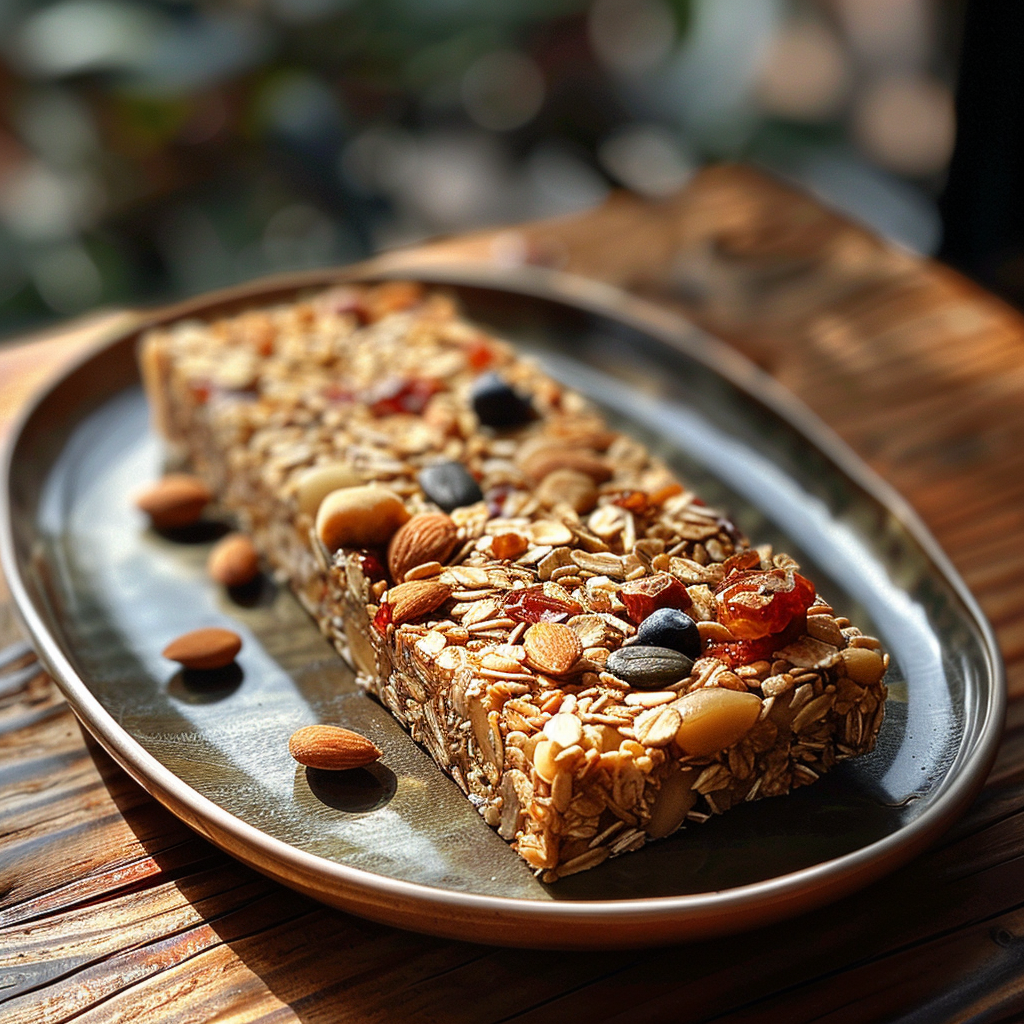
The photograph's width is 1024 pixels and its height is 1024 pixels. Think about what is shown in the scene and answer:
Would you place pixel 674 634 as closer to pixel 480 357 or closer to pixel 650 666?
pixel 650 666

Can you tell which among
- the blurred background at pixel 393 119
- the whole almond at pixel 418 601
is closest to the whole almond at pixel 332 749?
the whole almond at pixel 418 601

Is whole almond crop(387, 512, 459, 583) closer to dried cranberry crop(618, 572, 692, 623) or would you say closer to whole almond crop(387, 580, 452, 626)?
whole almond crop(387, 580, 452, 626)

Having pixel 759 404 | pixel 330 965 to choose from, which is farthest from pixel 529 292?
pixel 330 965

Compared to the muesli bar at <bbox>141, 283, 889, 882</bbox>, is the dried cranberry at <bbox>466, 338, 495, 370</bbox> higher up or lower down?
higher up

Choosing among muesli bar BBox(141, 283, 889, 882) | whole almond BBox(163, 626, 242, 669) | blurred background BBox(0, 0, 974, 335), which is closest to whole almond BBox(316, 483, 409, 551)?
muesli bar BBox(141, 283, 889, 882)

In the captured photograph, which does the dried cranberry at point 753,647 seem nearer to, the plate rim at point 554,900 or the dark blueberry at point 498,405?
the plate rim at point 554,900

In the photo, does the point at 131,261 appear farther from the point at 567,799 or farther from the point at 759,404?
the point at 567,799
